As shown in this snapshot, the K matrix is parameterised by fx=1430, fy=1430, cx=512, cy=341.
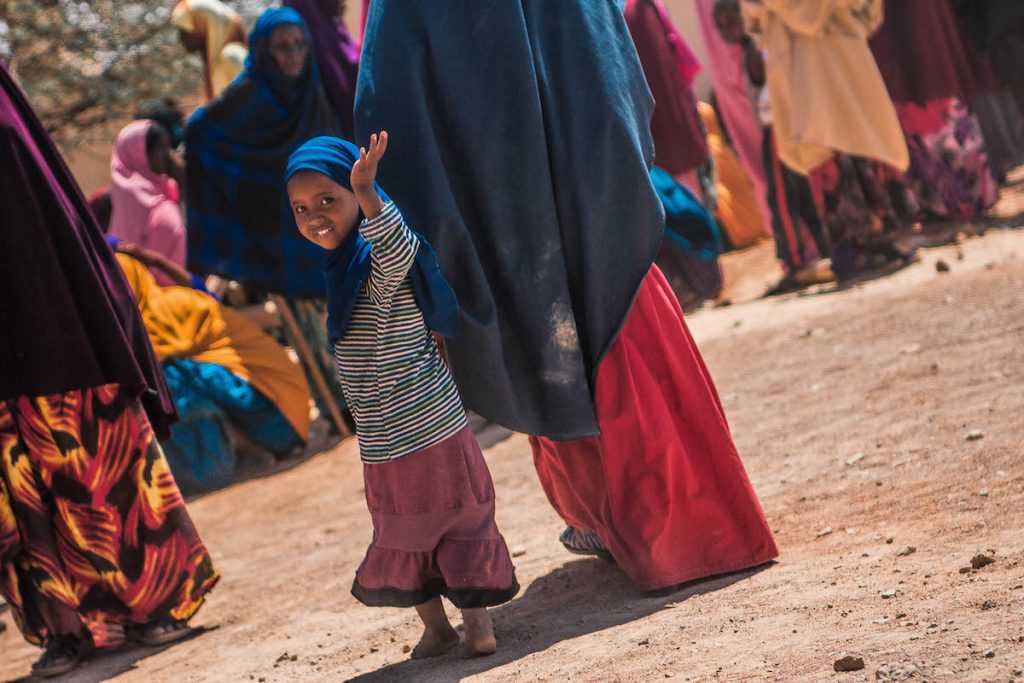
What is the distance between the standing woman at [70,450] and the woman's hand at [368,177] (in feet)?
5.17

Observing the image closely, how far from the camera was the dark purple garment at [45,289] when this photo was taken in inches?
173

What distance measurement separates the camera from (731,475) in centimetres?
383

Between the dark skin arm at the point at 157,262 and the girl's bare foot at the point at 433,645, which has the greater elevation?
the dark skin arm at the point at 157,262

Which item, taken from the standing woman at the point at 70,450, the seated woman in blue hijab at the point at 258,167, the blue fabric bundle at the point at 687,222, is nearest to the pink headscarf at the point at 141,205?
the seated woman in blue hijab at the point at 258,167

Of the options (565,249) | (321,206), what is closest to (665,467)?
(565,249)

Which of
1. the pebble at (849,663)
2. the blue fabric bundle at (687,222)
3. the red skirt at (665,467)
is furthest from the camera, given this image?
the blue fabric bundle at (687,222)

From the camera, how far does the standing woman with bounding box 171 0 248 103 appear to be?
381 inches

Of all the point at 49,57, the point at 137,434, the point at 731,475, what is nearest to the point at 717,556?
the point at 731,475

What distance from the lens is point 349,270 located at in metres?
3.38

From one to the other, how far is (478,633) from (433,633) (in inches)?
6.9

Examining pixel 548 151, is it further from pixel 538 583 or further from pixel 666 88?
pixel 666 88

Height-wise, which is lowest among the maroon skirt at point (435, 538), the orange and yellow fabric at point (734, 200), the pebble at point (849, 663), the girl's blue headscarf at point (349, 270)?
the orange and yellow fabric at point (734, 200)

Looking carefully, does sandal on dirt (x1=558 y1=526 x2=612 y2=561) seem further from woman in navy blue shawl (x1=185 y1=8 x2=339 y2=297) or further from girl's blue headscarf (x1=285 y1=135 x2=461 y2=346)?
woman in navy blue shawl (x1=185 y1=8 x2=339 y2=297)

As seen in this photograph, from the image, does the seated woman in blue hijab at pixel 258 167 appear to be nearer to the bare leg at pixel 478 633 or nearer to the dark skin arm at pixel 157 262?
the dark skin arm at pixel 157 262
